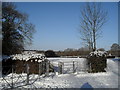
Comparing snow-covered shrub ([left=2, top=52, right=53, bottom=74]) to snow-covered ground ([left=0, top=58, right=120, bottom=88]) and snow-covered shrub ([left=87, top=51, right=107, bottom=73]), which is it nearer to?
snow-covered ground ([left=0, top=58, right=120, bottom=88])

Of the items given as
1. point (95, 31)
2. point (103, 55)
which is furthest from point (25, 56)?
point (95, 31)

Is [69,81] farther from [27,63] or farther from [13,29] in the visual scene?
[13,29]

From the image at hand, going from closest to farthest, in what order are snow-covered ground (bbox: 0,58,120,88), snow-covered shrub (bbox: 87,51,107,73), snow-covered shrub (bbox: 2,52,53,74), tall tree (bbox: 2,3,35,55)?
snow-covered ground (bbox: 0,58,120,88)
snow-covered shrub (bbox: 2,52,53,74)
snow-covered shrub (bbox: 87,51,107,73)
tall tree (bbox: 2,3,35,55)

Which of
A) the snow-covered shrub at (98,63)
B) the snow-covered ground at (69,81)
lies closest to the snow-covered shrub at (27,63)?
the snow-covered ground at (69,81)

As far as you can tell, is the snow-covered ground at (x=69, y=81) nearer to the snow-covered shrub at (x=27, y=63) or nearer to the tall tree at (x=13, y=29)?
the snow-covered shrub at (x=27, y=63)

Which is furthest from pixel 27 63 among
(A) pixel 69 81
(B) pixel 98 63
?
(B) pixel 98 63

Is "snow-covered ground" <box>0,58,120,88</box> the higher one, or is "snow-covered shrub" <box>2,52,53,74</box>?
"snow-covered shrub" <box>2,52,53,74</box>

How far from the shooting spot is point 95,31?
53.7 feet

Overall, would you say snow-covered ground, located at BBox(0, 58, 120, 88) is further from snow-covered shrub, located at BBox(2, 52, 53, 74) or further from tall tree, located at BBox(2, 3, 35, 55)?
tall tree, located at BBox(2, 3, 35, 55)

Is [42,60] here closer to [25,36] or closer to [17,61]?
[17,61]

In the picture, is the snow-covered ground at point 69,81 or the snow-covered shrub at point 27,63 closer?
the snow-covered ground at point 69,81

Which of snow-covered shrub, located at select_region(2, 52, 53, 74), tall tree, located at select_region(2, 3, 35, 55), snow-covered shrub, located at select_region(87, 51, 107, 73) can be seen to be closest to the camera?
snow-covered shrub, located at select_region(2, 52, 53, 74)

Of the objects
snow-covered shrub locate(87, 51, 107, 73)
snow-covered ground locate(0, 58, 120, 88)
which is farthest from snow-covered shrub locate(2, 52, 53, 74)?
snow-covered shrub locate(87, 51, 107, 73)

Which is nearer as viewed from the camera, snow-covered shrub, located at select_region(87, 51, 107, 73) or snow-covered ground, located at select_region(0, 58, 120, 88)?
snow-covered ground, located at select_region(0, 58, 120, 88)
